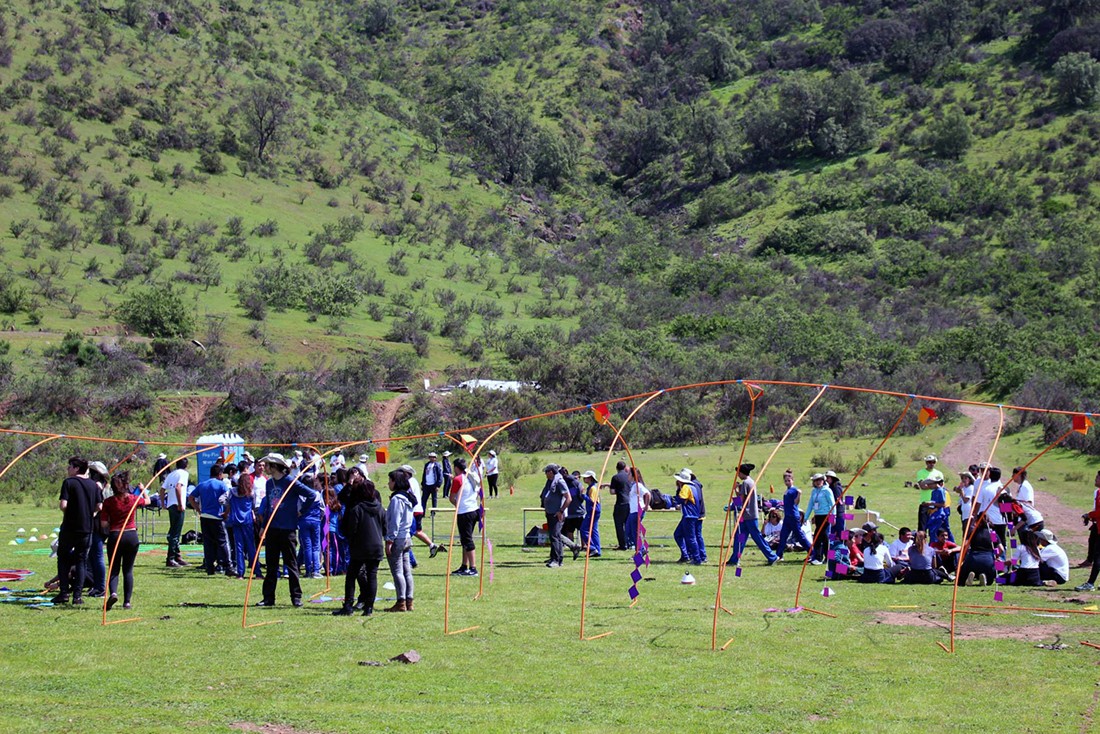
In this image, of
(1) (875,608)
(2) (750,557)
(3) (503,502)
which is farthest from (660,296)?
(1) (875,608)

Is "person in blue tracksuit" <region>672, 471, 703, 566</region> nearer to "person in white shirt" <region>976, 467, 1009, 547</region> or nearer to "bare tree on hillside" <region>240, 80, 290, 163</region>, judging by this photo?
"person in white shirt" <region>976, 467, 1009, 547</region>

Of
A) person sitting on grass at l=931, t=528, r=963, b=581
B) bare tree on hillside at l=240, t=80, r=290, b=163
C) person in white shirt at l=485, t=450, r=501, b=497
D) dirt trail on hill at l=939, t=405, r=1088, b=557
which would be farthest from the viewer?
bare tree on hillside at l=240, t=80, r=290, b=163

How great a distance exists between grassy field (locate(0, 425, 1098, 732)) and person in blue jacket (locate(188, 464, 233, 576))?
443mm

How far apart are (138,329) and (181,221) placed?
15.0 meters

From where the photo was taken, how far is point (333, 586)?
51.0 ft

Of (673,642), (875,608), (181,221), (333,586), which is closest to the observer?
A: (673,642)

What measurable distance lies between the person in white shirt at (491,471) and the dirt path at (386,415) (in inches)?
484

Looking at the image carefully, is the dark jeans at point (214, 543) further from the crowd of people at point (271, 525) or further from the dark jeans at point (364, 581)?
the dark jeans at point (364, 581)

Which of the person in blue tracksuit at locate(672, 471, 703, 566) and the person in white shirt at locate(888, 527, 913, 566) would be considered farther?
the person in blue tracksuit at locate(672, 471, 703, 566)

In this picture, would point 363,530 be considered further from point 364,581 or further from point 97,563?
point 97,563

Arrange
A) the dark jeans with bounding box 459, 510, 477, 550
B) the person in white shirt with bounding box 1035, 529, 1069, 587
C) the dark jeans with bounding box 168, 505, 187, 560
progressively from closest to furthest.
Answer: the person in white shirt with bounding box 1035, 529, 1069, 587 < the dark jeans with bounding box 459, 510, 477, 550 < the dark jeans with bounding box 168, 505, 187, 560

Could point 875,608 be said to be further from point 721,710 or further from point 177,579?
point 177,579

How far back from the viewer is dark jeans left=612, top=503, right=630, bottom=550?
754 inches

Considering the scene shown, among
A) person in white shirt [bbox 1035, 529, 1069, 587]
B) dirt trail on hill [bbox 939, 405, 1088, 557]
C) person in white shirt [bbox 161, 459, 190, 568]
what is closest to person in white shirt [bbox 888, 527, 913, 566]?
person in white shirt [bbox 1035, 529, 1069, 587]
